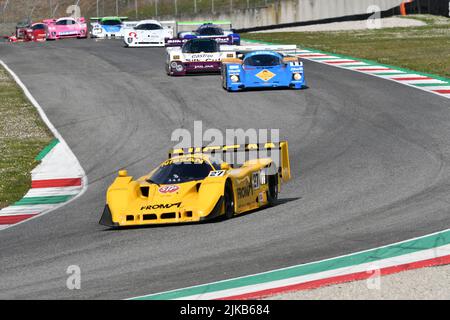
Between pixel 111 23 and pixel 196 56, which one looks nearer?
pixel 196 56

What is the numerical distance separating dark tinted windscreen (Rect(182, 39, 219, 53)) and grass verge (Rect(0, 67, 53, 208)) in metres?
5.87

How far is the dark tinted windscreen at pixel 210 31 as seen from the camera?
135ft

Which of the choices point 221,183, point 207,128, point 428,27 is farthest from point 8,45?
point 221,183

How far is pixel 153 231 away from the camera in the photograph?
1431 centimetres

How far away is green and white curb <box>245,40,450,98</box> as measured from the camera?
30.8 m

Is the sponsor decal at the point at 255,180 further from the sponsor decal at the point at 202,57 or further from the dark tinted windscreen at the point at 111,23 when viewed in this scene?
the dark tinted windscreen at the point at 111,23

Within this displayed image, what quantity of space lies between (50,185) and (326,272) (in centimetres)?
1045

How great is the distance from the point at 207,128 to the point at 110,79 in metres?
10.6

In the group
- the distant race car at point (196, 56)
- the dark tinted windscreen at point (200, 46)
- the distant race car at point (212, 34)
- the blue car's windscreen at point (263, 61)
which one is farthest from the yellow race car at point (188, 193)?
the distant race car at point (212, 34)

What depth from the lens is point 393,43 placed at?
43.8 metres

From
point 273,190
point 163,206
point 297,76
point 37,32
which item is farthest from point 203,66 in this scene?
point 37,32

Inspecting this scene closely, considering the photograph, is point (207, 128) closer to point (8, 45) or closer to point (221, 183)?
point (221, 183)

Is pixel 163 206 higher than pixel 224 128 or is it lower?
higher

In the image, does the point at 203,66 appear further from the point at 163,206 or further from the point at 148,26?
the point at 163,206
